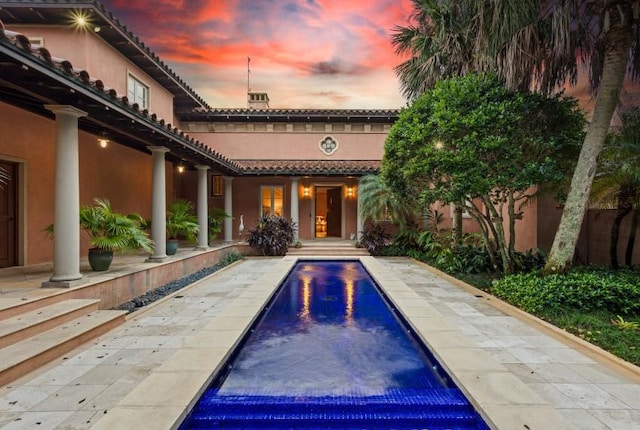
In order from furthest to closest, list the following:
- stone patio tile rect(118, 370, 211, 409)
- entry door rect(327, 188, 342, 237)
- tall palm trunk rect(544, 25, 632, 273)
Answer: entry door rect(327, 188, 342, 237) < tall palm trunk rect(544, 25, 632, 273) < stone patio tile rect(118, 370, 211, 409)

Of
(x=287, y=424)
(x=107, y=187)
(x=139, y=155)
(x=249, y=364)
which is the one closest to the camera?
(x=287, y=424)

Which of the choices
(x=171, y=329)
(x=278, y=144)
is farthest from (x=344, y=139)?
(x=171, y=329)

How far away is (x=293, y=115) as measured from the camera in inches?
629

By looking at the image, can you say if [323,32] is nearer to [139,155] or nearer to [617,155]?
[139,155]

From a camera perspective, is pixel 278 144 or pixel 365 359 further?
pixel 278 144

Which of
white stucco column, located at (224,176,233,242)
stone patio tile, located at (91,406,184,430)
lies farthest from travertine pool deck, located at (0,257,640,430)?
white stucco column, located at (224,176,233,242)

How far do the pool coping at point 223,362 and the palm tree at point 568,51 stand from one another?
3616 mm

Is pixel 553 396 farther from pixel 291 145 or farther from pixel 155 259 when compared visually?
pixel 291 145

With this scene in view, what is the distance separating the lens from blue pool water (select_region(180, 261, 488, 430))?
3006mm

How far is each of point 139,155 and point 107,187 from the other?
208 cm

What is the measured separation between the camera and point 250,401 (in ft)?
10.4

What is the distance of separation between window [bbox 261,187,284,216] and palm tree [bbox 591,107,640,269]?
1189cm

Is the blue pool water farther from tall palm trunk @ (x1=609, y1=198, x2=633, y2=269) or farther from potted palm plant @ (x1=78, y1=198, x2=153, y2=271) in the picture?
tall palm trunk @ (x1=609, y1=198, x2=633, y2=269)

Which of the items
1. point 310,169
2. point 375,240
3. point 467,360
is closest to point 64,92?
point 467,360
